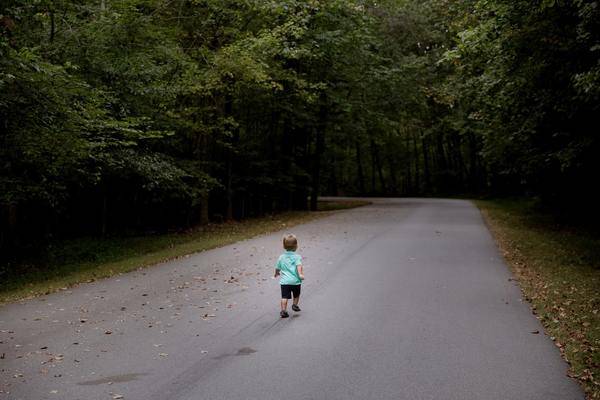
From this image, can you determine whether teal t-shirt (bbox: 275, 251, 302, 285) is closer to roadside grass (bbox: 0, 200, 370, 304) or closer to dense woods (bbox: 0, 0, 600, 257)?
dense woods (bbox: 0, 0, 600, 257)

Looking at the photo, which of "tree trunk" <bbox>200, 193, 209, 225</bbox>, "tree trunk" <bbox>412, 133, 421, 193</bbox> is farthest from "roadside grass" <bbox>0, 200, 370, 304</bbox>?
"tree trunk" <bbox>412, 133, 421, 193</bbox>

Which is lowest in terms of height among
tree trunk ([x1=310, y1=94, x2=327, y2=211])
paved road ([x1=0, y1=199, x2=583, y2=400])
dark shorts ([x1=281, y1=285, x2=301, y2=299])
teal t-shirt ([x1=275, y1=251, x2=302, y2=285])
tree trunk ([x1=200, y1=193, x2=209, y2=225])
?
paved road ([x1=0, y1=199, x2=583, y2=400])

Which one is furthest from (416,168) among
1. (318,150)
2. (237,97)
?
(237,97)

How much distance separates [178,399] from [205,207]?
63.5 ft

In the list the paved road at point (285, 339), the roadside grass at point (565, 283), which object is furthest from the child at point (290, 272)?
the roadside grass at point (565, 283)

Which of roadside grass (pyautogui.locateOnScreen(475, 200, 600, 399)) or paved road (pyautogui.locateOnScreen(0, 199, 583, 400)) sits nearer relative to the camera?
paved road (pyautogui.locateOnScreen(0, 199, 583, 400))

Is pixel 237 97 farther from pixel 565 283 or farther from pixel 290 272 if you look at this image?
pixel 290 272

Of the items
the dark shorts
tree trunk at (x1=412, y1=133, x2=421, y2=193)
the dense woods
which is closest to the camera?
the dark shorts

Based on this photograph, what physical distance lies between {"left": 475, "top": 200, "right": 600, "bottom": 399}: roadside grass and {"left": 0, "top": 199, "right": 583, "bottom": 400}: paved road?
270 mm

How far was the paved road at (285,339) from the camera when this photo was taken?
5.36 metres

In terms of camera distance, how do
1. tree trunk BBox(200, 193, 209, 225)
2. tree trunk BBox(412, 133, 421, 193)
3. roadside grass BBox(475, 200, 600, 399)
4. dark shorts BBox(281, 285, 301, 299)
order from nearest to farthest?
1. roadside grass BBox(475, 200, 600, 399)
2. dark shorts BBox(281, 285, 301, 299)
3. tree trunk BBox(200, 193, 209, 225)
4. tree trunk BBox(412, 133, 421, 193)

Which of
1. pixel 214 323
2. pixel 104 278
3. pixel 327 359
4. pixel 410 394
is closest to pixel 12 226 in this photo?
pixel 104 278

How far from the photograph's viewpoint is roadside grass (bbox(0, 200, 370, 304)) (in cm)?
1238

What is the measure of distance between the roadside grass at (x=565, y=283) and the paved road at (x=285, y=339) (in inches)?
10.6
